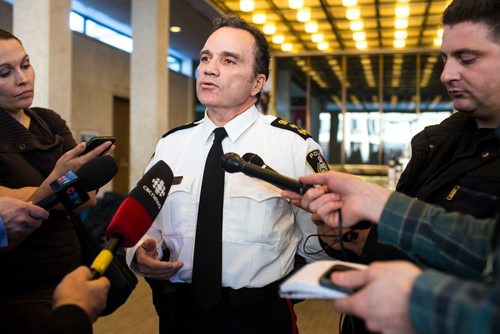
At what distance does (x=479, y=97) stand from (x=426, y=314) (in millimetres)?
700

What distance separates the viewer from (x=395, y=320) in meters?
0.81

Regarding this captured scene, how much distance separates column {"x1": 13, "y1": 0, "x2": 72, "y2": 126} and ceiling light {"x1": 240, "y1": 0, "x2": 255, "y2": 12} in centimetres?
443

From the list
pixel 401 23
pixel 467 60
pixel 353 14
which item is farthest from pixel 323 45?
pixel 467 60

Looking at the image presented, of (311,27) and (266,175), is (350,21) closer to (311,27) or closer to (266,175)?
(311,27)

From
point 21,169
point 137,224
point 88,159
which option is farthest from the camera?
point 21,169

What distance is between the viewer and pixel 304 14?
27.6 ft

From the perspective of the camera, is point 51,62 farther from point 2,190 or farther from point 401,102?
point 401,102

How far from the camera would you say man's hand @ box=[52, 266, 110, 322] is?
3.11ft

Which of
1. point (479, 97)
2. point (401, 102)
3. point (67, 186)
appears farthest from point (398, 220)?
point (401, 102)

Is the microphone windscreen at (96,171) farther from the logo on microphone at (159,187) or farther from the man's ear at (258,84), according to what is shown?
the man's ear at (258,84)

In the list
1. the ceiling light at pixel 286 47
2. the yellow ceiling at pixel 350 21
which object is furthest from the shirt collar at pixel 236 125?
the ceiling light at pixel 286 47

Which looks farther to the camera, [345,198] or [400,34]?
[400,34]

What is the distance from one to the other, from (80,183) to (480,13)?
1113mm

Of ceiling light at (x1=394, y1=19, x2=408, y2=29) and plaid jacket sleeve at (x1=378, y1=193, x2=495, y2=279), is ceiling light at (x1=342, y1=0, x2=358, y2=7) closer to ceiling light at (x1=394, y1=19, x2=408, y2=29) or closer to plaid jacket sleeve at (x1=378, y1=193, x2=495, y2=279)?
ceiling light at (x1=394, y1=19, x2=408, y2=29)
